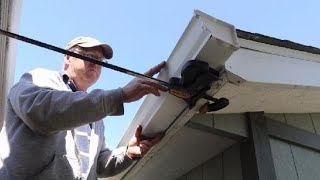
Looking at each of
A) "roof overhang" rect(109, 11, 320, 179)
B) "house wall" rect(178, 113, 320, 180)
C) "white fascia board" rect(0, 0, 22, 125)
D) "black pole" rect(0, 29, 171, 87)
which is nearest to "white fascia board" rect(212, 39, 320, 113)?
"roof overhang" rect(109, 11, 320, 179)

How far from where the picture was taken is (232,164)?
2.27 metres

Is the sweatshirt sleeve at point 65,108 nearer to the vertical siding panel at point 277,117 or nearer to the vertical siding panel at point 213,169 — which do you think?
the vertical siding panel at point 213,169

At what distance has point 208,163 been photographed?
2469 mm

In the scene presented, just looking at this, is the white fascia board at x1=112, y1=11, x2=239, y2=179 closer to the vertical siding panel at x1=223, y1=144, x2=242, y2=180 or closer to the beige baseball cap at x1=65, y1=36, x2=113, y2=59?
the beige baseball cap at x1=65, y1=36, x2=113, y2=59

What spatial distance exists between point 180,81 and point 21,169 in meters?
0.69

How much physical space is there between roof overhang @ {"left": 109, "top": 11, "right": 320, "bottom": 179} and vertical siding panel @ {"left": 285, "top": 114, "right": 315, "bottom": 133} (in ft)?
0.17

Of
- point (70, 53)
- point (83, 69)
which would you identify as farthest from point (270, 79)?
point (70, 53)

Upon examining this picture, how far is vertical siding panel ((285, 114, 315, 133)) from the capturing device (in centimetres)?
251

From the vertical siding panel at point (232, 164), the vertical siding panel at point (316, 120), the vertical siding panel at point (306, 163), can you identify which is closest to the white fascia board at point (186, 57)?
the vertical siding panel at point (232, 164)

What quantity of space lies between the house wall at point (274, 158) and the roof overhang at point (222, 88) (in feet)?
0.17

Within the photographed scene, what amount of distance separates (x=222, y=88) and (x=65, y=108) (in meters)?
0.74

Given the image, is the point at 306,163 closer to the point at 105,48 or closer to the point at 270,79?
the point at 270,79

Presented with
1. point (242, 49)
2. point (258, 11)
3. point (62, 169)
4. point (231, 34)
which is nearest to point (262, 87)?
point (242, 49)

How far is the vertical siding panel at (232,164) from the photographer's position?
2208 millimetres
